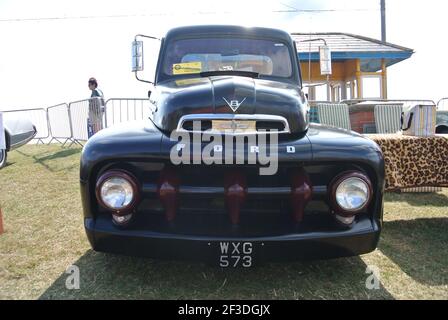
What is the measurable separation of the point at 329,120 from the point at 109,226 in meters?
5.94

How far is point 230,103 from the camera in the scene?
2.55 metres

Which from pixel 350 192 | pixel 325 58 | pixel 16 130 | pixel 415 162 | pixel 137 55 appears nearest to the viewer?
pixel 350 192

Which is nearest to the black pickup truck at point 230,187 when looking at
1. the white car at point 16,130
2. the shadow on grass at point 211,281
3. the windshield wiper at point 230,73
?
the shadow on grass at point 211,281

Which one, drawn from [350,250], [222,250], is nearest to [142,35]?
[222,250]

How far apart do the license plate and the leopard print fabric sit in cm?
204

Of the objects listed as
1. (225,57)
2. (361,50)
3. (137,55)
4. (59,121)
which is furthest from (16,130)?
(361,50)

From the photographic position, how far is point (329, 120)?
739 cm

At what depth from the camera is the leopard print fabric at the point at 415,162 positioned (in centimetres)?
358

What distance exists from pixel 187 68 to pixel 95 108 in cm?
655

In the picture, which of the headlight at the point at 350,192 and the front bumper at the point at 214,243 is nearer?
the front bumper at the point at 214,243

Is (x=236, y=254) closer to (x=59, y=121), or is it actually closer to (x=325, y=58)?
(x=325, y=58)

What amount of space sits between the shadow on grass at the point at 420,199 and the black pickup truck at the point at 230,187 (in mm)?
2867

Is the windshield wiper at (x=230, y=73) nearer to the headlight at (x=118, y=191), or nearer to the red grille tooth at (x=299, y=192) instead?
the red grille tooth at (x=299, y=192)
